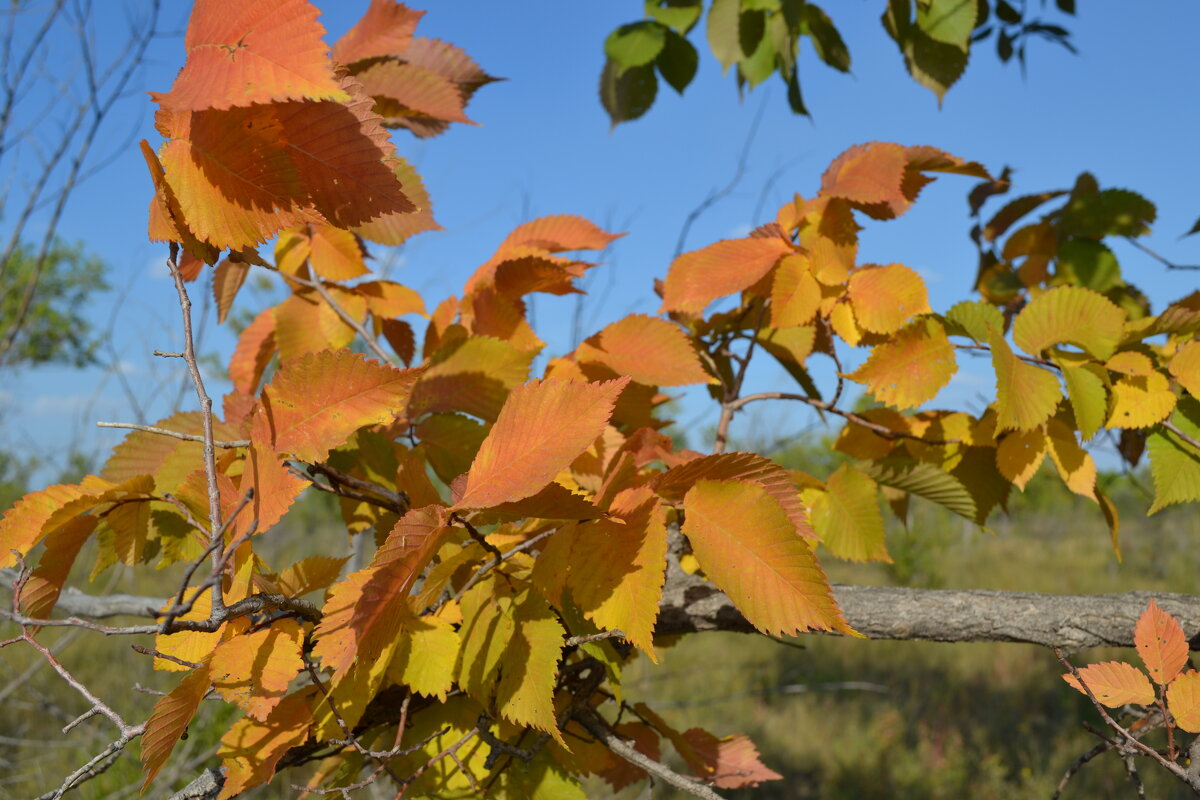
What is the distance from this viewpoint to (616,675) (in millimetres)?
527

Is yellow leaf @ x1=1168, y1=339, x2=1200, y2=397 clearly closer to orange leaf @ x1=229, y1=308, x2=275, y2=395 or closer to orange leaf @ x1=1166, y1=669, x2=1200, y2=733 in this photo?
orange leaf @ x1=1166, y1=669, x2=1200, y2=733

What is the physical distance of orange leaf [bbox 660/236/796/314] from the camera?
676 mm

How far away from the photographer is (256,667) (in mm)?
425

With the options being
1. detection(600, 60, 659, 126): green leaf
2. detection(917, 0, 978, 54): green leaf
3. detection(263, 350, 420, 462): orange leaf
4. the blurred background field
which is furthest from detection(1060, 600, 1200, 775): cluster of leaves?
the blurred background field

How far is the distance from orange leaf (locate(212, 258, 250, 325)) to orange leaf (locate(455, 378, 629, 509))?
1.55 feet

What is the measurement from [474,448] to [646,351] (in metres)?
0.17

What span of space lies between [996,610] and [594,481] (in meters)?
0.42

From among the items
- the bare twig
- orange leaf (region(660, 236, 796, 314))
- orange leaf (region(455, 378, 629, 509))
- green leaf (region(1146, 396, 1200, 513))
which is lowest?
the bare twig

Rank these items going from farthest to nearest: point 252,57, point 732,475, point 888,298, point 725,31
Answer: point 725,31, point 888,298, point 732,475, point 252,57

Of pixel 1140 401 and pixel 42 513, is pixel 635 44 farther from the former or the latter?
pixel 42 513

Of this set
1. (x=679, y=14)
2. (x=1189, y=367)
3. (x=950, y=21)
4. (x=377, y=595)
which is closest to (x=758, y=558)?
(x=377, y=595)

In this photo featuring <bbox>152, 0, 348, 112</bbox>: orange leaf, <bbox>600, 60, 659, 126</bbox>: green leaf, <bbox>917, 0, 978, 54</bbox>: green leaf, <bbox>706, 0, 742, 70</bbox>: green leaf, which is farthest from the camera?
<bbox>600, 60, 659, 126</bbox>: green leaf

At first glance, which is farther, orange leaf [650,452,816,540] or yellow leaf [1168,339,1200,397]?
yellow leaf [1168,339,1200,397]

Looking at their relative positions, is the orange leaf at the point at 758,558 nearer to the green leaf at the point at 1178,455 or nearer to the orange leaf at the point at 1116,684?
the orange leaf at the point at 1116,684
